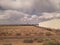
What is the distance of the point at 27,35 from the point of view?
10.6 metres

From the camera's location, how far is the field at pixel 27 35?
1044 centimetres

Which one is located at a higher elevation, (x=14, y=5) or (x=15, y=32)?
(x=14, y=5)

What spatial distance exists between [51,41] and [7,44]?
1946mm

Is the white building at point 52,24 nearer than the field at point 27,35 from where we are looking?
No

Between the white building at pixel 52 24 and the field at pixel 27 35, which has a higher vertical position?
the white building at pixel 52 24

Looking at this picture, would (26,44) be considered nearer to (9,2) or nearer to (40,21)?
(40,21)

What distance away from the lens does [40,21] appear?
10820mm

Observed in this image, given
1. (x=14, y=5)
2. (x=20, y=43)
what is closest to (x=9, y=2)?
(x=14, y=5)

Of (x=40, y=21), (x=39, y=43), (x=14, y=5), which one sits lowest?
(x=39, y=43)

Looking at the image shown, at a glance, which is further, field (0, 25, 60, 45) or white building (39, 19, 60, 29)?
white building (39, 19, 60, 29)

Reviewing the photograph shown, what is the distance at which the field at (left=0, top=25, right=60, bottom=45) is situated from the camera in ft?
Result: 34.2

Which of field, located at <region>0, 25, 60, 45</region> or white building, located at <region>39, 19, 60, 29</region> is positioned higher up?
white building, located at <region>39, 19, 60, 29</region>

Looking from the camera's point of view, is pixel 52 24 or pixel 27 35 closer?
pixel 27 35

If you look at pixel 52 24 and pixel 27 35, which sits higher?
pixel 52 24
